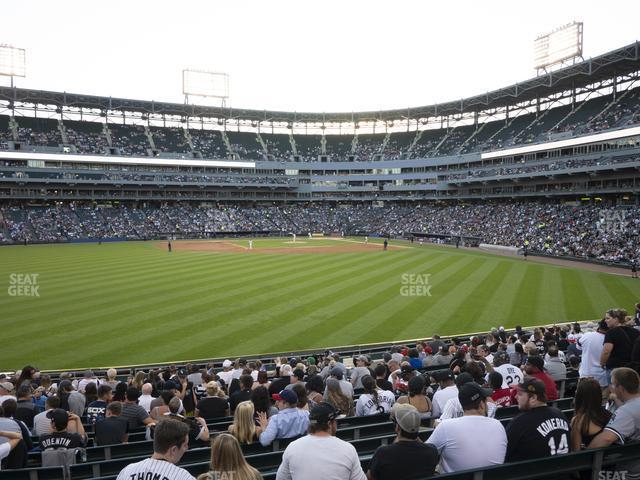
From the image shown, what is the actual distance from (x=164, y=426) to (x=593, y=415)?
4.68m

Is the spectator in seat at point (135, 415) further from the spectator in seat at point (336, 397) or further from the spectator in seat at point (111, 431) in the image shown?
the spectator in seat at point (336, 397)

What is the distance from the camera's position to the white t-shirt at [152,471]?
3641 mm

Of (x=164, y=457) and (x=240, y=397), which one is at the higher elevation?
(x=164, y=457)

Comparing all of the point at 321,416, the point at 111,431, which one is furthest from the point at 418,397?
the point at 111,431

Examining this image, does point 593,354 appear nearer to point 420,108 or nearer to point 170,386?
point 170,386

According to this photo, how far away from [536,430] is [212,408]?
20.0ft

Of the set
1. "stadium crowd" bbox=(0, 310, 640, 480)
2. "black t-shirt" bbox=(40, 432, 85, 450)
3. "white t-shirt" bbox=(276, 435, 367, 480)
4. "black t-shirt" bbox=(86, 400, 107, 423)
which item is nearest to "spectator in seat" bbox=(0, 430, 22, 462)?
"stadium crowd" bbox=(0, 310, 640, 480)

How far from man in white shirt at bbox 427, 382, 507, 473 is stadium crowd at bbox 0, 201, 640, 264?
4530 cm

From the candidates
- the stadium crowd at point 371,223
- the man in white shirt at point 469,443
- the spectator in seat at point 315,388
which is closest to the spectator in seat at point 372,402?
the spectator in seat at point 315,388

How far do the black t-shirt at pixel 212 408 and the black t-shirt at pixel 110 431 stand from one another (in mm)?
1624

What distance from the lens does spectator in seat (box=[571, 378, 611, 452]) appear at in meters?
4.86

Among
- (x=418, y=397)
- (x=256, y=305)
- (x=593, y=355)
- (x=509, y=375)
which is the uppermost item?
(x=593, y=355)

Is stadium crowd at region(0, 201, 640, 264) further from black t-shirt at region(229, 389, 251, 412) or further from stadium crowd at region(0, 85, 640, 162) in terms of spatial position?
black t-shirt at region(229, 389, 251, 412)

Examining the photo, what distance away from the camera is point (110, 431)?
7215 mm
